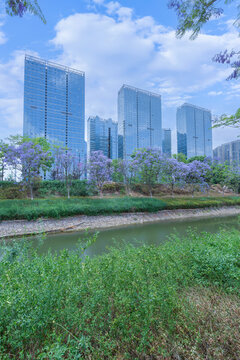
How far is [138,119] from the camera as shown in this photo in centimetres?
4397

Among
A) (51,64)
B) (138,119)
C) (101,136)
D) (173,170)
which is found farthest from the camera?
(101,136)

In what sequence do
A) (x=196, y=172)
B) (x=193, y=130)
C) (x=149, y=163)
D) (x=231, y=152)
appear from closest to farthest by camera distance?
1. (x=149, y=163)
2. (x=196, y=172)
3. (x=231, y=152)
4. (x=193, y=130)

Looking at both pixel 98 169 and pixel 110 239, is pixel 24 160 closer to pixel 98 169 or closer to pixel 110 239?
pixel 98 169

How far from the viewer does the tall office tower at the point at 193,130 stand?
48719 mm

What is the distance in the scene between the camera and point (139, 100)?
146ft

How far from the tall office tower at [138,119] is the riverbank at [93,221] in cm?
2716

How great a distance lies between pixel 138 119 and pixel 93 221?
37152 millimetres

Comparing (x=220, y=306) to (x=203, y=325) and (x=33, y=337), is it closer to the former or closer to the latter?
(x=203, y=325)

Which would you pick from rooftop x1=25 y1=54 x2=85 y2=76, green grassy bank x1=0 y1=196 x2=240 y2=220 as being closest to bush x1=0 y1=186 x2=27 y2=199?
green grassy bank x1=0 y1=196 x2=240 y2=220

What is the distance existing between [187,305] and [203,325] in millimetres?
Answer: 230

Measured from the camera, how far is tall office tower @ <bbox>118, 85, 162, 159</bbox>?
4272cm

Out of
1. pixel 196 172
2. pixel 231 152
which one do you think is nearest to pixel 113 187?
pixel 196 172

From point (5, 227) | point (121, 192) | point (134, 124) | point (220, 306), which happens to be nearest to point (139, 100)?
point (134, 124)

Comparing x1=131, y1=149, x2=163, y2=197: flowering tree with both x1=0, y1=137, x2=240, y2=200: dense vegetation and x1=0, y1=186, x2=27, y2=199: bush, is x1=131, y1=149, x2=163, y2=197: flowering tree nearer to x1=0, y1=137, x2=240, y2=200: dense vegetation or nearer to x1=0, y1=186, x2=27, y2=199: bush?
x1=0, y1=137, x2=240, y2=200: dense vegetation
